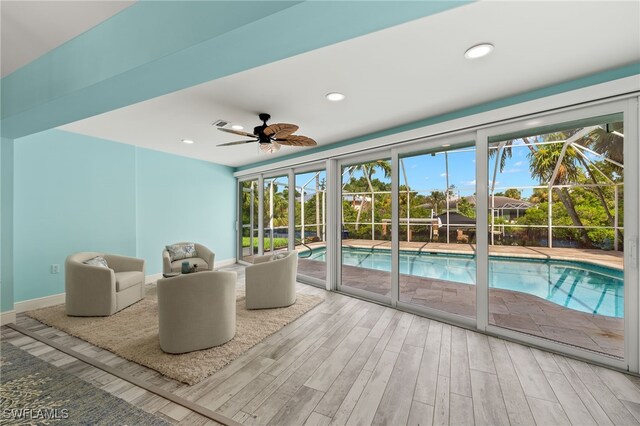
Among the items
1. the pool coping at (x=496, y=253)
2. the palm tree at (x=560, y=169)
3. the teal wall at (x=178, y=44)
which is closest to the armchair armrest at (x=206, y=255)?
the pool coping at (x=496, y=253)

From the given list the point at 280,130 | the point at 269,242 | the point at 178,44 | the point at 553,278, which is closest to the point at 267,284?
the point at 280,130

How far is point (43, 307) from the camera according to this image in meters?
3.58

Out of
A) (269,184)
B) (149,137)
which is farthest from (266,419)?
(269,184)

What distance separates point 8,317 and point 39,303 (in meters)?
0.55

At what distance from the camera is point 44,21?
172cm

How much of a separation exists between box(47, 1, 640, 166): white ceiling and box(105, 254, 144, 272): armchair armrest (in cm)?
197

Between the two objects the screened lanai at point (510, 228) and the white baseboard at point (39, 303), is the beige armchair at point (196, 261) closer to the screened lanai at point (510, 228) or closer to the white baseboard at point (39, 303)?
the white baseboard at point (39, 303)

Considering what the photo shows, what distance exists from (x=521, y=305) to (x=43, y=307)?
6.55 m

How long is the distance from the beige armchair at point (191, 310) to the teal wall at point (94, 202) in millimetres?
2815

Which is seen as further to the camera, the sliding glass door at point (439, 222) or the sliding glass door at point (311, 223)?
the sliding glass door at point (311, 223)

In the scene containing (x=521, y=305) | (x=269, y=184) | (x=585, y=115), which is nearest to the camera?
(x=585, y=115)

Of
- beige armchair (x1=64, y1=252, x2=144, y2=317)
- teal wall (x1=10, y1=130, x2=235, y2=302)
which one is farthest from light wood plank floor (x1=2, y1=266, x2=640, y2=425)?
teal wall (x1=10, y1=130, x2=235, y2=302)

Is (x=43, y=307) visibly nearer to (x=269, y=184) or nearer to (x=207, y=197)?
(x=207, y=197)

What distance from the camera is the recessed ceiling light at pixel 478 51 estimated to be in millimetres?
1847
